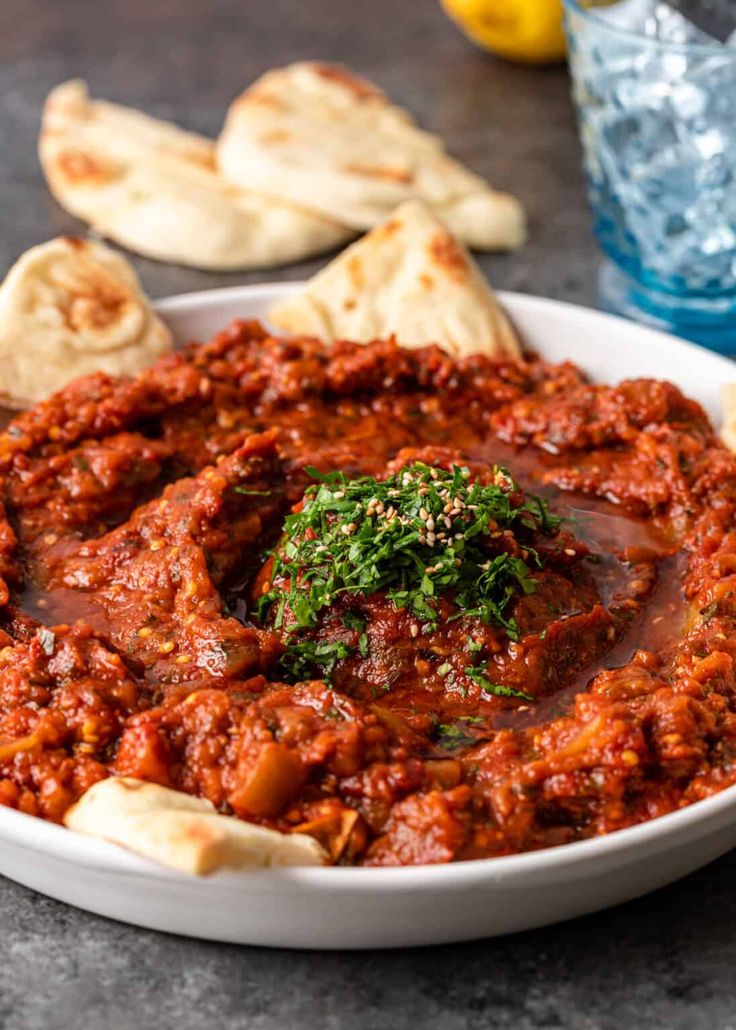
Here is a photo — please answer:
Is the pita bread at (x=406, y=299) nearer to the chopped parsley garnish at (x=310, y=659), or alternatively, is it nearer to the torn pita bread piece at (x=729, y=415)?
the torn pita bread piece at (x=729, y=415)

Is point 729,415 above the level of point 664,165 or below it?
below

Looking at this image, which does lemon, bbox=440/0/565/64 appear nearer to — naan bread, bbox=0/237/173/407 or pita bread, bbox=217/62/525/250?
pita bread, bbox=217/62/525/250

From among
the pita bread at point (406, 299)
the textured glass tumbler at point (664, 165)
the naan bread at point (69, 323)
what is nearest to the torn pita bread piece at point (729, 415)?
the pita bread at point (406, 299)

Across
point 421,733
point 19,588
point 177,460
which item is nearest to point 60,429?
point 177,460

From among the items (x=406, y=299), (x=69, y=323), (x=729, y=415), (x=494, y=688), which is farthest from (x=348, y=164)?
(x=494, y=688)

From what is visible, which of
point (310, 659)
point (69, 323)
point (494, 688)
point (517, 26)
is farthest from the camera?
point (517, 26)

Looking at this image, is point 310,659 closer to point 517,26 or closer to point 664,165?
point 664,165

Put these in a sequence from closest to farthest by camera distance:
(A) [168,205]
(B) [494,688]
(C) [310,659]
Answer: (B) [494,688]
(C) [310,659]
(A) [168,205]
